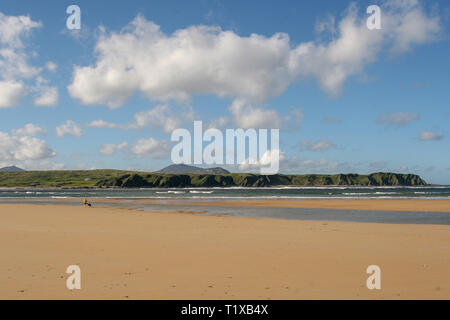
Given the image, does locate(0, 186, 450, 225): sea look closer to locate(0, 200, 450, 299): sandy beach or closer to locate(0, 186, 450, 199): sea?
locate(0, 186, 450, 199): sea

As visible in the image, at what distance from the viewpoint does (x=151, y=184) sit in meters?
188

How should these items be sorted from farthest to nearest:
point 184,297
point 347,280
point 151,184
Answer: point 151,184, point 347,280, point 184,297

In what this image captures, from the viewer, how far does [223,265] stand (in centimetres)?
1036

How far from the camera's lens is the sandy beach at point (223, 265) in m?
7.85

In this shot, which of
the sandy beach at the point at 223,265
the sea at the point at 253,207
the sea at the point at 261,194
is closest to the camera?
the sandy beach at the point at 223,265

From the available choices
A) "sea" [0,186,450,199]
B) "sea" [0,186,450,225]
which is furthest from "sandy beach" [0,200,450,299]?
"sea" [0,186,450,199]

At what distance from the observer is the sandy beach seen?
7.85 meters

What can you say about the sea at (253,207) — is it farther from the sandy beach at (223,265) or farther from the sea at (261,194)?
the sandy beach at (223,265)

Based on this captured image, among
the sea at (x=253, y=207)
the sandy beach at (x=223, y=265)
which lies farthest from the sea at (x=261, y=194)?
the sandy beach at (x=223, y=265)

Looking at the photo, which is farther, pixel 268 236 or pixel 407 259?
pixel 268 236
